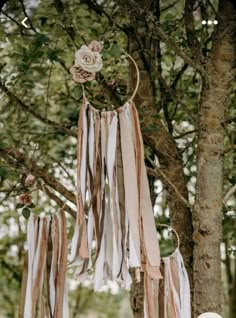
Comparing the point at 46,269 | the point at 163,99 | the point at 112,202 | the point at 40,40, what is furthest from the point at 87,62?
the point at 163,99

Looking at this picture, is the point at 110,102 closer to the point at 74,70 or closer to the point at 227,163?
→ the point at 74,70

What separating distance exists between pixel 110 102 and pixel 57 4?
482 millimetres

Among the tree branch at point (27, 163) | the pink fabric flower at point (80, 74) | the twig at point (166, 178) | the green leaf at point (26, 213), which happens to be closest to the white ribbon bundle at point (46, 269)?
the green leaf at point (26, 213)

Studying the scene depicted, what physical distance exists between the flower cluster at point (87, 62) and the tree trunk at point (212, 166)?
50cm

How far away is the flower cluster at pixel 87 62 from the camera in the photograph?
1.78 m

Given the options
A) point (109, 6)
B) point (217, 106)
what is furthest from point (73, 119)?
point (217, 106)

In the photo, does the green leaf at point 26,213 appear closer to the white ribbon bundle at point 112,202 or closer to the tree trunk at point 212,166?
the white ribbon bundle at point 112,202

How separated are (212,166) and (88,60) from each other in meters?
0.59

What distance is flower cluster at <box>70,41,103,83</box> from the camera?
1780 millimetres

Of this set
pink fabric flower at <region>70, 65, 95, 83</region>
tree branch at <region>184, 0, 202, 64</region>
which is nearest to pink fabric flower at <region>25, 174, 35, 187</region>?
pink fabric flower at <region>70, 65, 95, 83</region>

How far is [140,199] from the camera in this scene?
174 centimetres

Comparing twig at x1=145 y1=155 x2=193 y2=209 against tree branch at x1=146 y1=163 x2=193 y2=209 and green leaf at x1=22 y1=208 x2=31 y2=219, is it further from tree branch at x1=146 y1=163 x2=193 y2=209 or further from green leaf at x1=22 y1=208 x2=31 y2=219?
green leaf at x1=22 y1=208 x2=31 y2=219

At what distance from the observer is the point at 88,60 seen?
1.79 m

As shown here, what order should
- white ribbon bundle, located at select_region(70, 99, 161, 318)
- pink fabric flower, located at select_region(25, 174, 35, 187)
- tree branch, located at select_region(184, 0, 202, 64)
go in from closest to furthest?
1. white ribbon bundle, located at select_region(70, 99, 161, 318)
2. pink fabric flower, located at select_region(25, 174, 35, 187)
3. tree branch, located at select_region(184, 0, 202, 64)
